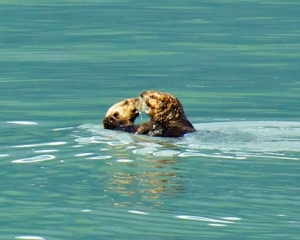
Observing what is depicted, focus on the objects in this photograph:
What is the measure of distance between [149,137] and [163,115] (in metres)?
0.31

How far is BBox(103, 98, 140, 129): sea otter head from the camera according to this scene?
10711 millimetres

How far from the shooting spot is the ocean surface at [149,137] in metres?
7.13

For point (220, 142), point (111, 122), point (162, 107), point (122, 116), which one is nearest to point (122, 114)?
point (122, 116)

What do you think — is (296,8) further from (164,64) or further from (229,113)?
(229,113)

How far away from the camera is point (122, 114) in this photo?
10719mm

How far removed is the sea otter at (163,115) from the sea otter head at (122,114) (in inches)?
13.3

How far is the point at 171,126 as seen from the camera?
33.4 ft

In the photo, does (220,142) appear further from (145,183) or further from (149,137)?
(145,183)

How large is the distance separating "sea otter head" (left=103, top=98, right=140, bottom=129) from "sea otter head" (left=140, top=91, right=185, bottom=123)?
375mm

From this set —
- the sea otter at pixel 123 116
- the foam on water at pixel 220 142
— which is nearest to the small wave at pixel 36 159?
the foam on water at pixel 220 142

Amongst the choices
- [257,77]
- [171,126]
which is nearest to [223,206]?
[171,126]

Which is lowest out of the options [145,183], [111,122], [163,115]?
[145,183]

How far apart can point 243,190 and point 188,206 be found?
1.81 feet

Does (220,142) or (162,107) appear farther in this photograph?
(162,107)
